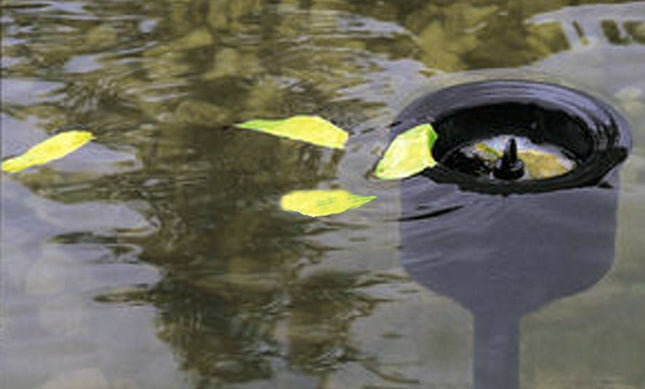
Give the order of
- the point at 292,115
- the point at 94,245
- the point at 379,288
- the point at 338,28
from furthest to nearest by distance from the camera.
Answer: the point at 338,28, the point at 292,115, the point at 94,245, the point at 379,288

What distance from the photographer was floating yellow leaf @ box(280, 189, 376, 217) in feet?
6.07

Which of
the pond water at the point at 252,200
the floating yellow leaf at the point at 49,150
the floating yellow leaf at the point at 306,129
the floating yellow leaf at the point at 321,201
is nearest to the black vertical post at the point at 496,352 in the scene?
the pond water at the point at 252,200

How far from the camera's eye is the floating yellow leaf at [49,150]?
2061 millimetres

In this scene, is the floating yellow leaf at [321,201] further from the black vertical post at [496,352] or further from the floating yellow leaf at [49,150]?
the floating yellow leaf at [49,150]

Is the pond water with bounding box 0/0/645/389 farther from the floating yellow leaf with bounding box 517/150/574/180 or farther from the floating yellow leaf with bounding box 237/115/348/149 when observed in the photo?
the floating yellow leaf with bounding box 517/150/574/180

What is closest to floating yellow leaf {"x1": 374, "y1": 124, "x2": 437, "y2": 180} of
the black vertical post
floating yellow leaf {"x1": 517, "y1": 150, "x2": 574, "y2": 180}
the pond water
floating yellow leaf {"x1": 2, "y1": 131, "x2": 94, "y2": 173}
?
the pond water

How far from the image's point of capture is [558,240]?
1704mm

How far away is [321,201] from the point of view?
187cm

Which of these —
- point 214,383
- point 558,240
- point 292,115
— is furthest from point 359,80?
point 214,383

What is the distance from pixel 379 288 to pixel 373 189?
270 millimetres

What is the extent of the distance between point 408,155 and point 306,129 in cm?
26

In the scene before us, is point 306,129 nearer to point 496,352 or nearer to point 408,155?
point 408,155

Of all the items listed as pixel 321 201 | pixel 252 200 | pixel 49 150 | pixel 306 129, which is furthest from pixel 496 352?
pixel 49 150

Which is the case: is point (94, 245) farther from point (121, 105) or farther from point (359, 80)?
point (359, 80)
